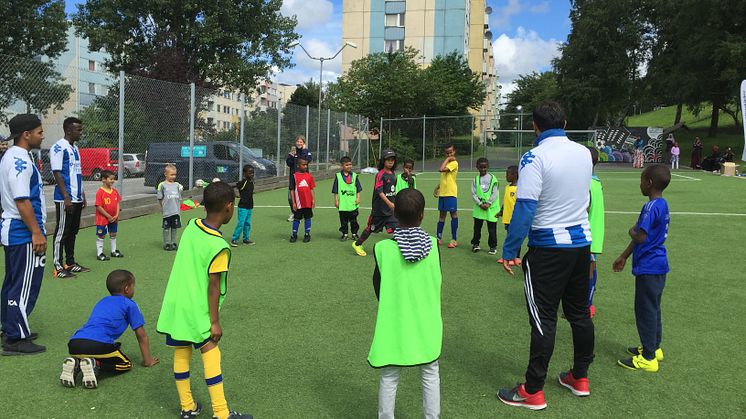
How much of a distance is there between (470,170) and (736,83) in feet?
55.0

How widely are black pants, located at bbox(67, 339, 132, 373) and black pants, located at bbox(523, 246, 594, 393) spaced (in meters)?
2.90

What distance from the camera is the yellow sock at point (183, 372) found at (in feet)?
10.3

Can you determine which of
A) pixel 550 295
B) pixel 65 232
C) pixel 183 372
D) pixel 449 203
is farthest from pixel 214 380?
pixel 449 203

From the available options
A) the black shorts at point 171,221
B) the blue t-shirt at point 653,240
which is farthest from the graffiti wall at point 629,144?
the blue t-shirt at point 653,240

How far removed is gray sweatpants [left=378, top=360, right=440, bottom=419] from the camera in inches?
115

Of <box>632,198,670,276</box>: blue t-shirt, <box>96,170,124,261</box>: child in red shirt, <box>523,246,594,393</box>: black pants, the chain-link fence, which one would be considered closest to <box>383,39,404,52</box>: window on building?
the chain-link fence

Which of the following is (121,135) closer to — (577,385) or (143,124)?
(143,124)

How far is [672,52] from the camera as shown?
43.2m

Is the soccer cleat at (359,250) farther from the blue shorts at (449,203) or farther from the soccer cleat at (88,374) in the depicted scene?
the soccer cleat at (88,374)

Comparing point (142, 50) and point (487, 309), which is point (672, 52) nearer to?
point (142, 50)

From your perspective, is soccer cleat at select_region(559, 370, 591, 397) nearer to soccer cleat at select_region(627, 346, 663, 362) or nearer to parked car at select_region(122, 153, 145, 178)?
soccer cleat at select_region(627, 346, 663, 362)

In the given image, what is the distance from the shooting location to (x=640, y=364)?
4.16 meters

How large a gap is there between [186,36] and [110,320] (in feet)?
98.2

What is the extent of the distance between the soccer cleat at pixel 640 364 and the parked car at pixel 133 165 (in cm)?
1080
